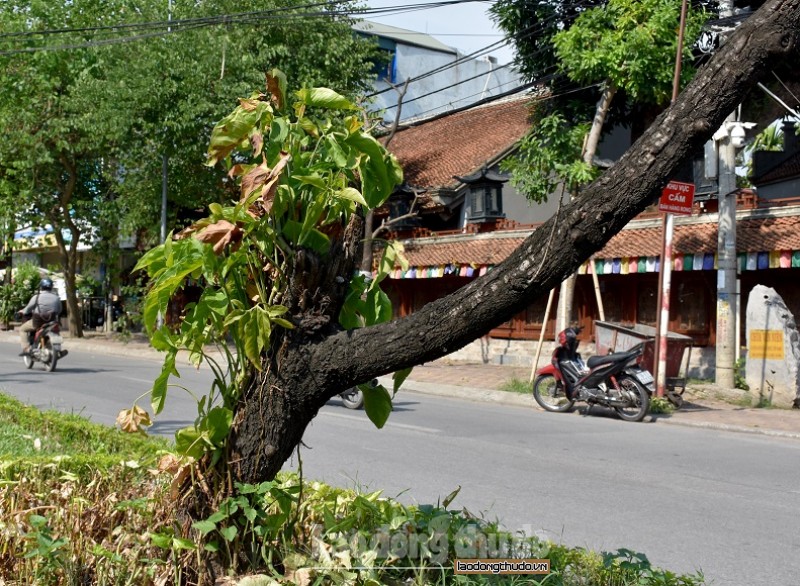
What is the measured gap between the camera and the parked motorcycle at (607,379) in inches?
503

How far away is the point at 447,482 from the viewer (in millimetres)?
7832

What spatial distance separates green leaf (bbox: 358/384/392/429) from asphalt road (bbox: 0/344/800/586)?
69.0 inches

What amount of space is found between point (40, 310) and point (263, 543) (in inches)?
561

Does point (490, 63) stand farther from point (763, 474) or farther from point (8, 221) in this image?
point (763, 474)

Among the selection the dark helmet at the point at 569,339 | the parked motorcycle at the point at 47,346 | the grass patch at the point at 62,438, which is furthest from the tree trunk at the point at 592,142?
the grass patch at the point at 62,438

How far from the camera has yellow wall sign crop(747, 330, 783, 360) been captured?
14297 millimetres

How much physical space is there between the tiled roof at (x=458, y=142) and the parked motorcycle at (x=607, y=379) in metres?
10.9

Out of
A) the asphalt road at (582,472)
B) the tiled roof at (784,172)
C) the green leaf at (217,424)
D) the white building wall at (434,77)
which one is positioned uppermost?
the white building wall at (434,77)

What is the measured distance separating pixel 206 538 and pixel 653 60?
14233mm

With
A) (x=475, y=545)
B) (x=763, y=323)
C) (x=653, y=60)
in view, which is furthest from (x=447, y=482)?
(x=653, y=60)

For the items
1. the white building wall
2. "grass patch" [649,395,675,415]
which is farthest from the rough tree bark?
the white building wall

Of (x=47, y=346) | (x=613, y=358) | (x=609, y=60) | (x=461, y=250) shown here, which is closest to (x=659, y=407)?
(x=613, y=358)

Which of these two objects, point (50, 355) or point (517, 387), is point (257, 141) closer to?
point (517, 387)

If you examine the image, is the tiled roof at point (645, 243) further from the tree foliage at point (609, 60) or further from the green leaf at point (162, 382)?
the green leaf at point (162, 382)
